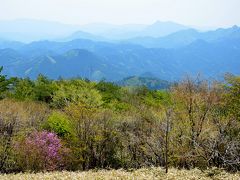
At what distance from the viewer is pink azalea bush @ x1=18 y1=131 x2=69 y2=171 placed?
32000 mm

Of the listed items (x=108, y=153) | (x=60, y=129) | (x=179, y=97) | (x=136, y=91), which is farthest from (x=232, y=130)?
(x=136, y=91)

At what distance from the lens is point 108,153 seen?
1448 inches

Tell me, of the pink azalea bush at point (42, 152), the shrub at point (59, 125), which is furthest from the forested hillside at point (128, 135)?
the shrub at point (59, 125)

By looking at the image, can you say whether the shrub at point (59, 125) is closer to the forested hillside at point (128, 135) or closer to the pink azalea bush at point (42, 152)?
the forested hillside at point (128, 135)

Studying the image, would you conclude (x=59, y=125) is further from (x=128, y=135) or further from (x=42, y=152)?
(x=128, y=135)

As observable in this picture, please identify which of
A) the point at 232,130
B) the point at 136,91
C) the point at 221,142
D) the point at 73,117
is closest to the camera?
the point at 221,142

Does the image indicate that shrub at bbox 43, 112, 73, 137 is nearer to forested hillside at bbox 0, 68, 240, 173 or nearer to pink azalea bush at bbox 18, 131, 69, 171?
forested hillside at bbox 0, 68, 240, 173

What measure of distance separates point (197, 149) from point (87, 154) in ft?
40.6

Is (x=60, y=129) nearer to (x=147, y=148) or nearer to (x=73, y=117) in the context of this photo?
(x=73, y=117)

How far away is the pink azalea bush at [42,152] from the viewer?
3200 cm

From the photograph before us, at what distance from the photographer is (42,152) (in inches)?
1293

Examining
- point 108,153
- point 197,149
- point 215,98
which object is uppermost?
point 215,98

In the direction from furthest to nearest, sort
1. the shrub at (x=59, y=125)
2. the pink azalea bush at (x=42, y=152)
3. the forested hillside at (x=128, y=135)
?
1. the shrub at (x=59, y=125)
2. the pink azalea bush at (x=42, y=152)
3. the forested hillside at (x=128, y=135)

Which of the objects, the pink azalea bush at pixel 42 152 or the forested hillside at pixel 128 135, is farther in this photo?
the pink azalea bush at pixel 42 152
